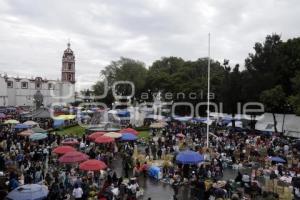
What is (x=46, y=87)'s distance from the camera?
111750mm

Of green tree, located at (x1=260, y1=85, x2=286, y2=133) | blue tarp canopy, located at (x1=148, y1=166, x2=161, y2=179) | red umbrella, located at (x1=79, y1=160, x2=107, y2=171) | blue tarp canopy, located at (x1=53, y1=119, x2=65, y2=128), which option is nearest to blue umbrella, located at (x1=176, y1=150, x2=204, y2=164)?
blue tarp canopy, located at (x1=148, y1=166, x2=161, y2=179)

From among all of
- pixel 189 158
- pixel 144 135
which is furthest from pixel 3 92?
pixel 189 158

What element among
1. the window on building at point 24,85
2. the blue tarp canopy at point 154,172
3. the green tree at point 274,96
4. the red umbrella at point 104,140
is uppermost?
the window on building at point 24,85

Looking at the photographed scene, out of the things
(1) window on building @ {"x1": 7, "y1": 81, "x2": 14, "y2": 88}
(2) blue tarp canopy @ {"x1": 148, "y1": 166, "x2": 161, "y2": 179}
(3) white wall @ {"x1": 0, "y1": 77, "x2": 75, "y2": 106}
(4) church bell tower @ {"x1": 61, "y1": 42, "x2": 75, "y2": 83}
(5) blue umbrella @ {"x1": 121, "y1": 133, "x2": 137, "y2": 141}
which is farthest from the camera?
(4) church bell tower @ {"x1": 61, "y1": 42, "x2": 75, "y2": 83}

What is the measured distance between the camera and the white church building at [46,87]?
10299 centimetres

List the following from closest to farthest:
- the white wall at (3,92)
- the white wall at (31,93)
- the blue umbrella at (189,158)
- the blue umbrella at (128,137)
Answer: the blue umbrella at (189,158) < the blue umbrella at (128,137) < the white wall at (3,92) < the white wall at (31,93)

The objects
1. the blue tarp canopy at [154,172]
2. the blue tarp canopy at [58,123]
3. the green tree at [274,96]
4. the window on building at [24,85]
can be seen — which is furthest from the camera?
the window on building at [24,85]

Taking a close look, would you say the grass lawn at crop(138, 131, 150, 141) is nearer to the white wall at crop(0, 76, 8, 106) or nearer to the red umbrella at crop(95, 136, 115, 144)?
the red umbrella at crop(95, 136, 115, 144)

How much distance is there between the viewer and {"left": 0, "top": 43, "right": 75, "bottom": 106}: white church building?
10299 centimetres

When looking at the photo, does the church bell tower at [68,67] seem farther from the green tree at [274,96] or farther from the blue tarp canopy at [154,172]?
the blue tarp canopy at [154,172]

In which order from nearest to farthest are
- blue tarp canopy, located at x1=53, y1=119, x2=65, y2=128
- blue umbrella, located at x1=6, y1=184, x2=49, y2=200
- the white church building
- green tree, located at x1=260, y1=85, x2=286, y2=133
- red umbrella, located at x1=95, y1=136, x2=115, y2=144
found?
blue umbrella, located at x1=6, y1=184, x2=49, y2=200 < red umbrella, located at x1=95, y1=136, x2=115, y2=144 < green tree, located at x1=260, y1=85, x2=286, y2=133 < blue tarp canopy, located at x1=53, y1=119, x2=65, y2=128 < the white church building

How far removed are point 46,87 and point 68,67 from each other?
9.82 metres

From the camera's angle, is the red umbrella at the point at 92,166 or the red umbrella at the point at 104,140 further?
the red umbrella at the point at 104,140

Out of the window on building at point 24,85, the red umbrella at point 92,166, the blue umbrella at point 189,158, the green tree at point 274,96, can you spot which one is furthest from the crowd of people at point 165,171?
the window on building at point 24,85
